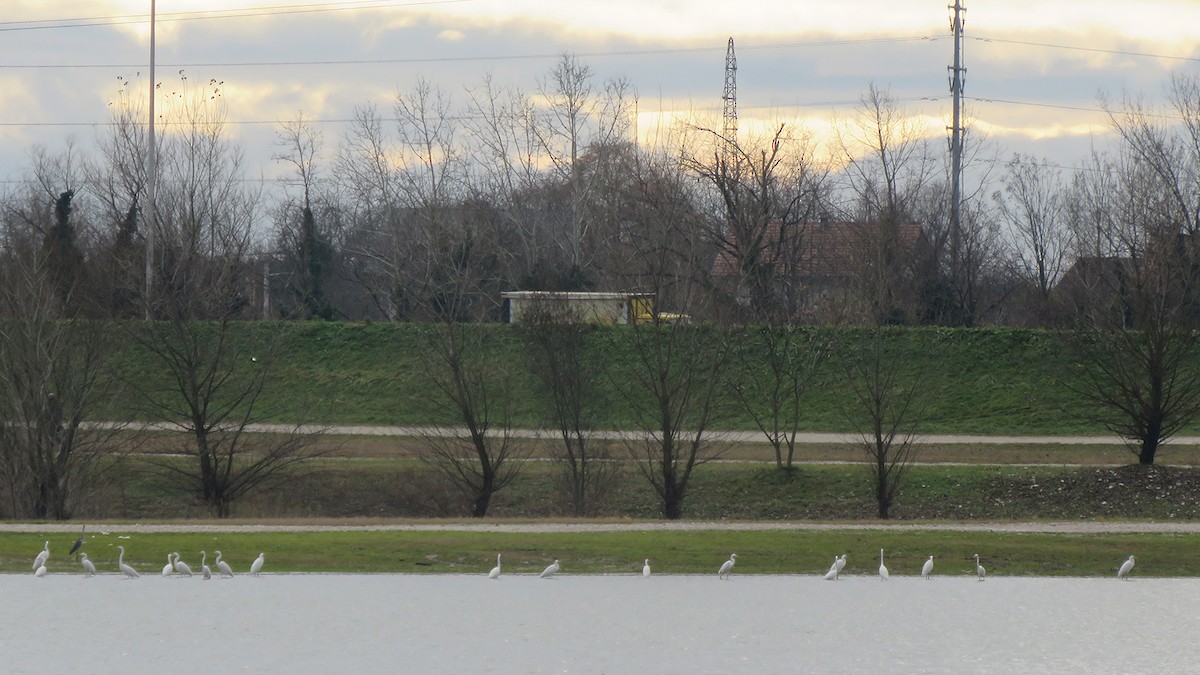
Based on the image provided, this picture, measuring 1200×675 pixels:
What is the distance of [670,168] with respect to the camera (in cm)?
5812

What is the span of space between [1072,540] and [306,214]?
53354 millimetres

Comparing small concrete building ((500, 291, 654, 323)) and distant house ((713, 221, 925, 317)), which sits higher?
distant house ((713, 221, 925, 317))

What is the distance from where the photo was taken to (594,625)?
17328 mm

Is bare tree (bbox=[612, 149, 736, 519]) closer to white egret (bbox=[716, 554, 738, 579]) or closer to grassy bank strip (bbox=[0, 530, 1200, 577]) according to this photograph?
grassy bank strip (bbox=[0, 530, 1200, 577])

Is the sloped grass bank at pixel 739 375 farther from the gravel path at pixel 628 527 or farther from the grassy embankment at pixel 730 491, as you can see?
the gravel path at pixel 628 527

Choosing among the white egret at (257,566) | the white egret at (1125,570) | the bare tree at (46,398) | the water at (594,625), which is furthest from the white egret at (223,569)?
the white egret at (1125,570)

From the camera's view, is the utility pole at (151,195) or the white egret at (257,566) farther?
the utility pole at (151,195)

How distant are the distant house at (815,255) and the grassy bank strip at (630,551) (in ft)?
53.5

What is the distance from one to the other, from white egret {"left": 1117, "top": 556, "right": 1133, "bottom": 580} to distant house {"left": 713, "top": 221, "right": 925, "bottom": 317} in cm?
1877

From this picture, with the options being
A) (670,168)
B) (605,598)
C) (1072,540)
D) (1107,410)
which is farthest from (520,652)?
(670,168)

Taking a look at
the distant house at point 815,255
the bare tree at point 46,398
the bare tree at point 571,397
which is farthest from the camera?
the distant house at point 815,255

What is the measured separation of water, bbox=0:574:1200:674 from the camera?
49.3 ft

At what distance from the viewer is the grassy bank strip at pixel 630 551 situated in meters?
21.8

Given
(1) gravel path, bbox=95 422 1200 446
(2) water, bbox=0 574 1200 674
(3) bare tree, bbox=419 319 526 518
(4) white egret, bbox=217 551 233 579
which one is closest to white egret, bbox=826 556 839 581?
(2) water, bbox=0 574 1200 674
